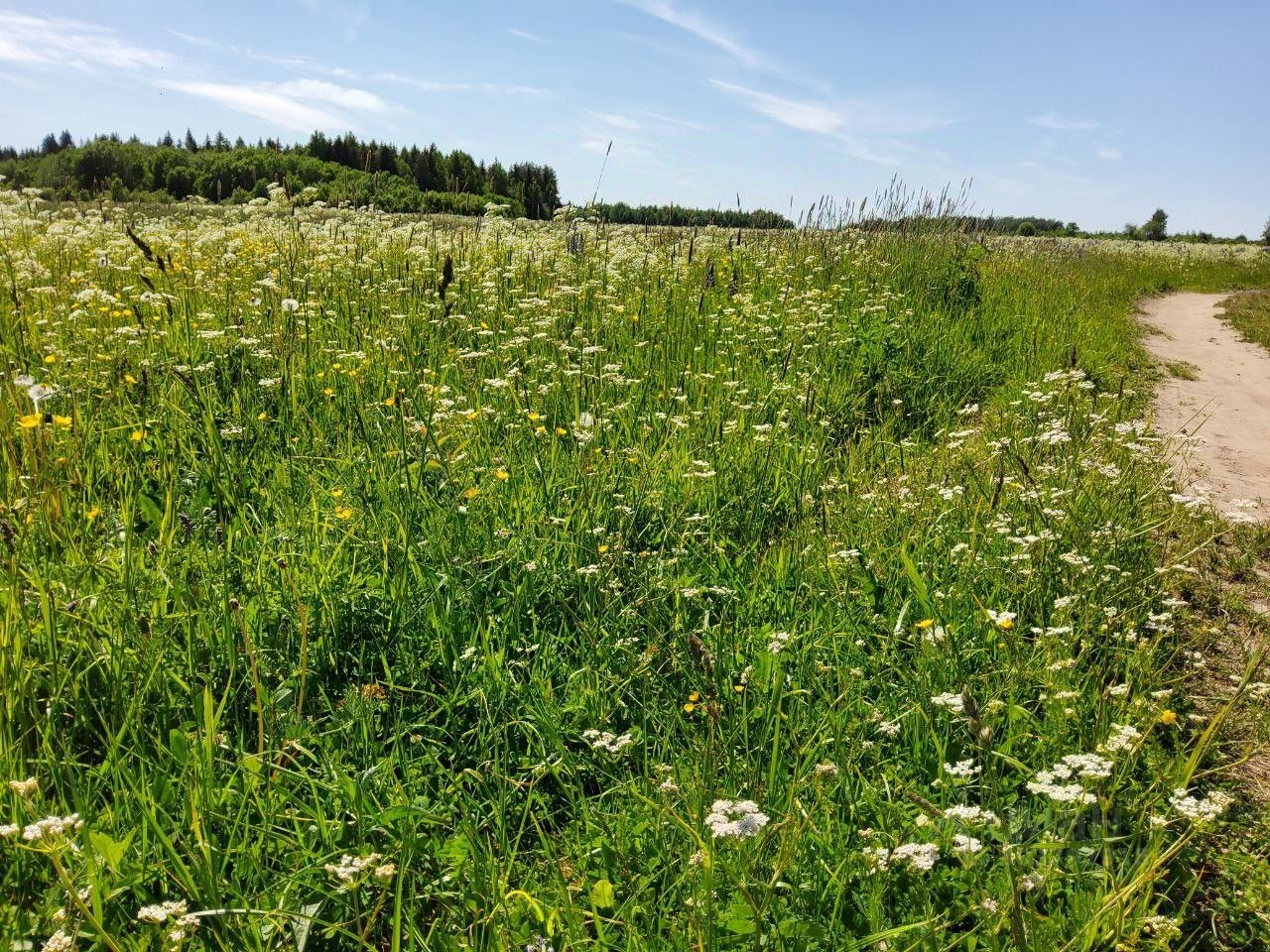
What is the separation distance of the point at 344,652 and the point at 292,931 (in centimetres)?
97

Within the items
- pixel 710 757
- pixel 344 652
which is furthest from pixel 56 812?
pixel 710 757

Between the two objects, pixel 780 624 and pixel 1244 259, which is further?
pixel 1244 259

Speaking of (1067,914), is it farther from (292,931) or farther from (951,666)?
(292,931)

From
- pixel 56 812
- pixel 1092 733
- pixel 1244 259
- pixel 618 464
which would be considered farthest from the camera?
pixel 1244 259

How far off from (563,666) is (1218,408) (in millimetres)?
7716

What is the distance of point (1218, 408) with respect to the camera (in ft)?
24.2

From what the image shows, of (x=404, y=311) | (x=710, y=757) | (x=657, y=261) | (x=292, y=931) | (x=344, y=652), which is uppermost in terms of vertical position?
(x=657, y=261)

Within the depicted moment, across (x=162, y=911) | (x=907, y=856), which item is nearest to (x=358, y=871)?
(x=162, y=911)

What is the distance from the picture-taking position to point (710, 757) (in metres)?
1.58

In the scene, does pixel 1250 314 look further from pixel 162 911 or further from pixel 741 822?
pixel 162 911

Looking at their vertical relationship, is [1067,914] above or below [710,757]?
below

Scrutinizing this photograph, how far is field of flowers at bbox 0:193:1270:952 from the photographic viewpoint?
1665mm

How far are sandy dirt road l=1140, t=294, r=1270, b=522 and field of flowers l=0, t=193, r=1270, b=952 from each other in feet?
2.74

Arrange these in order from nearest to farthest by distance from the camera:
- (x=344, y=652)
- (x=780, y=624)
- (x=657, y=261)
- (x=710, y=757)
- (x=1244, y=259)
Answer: (x=710, y=757) < (x=344, y=652) < (x=780, y=624) < (x=657, y=261) < (x=1244, y=259)
